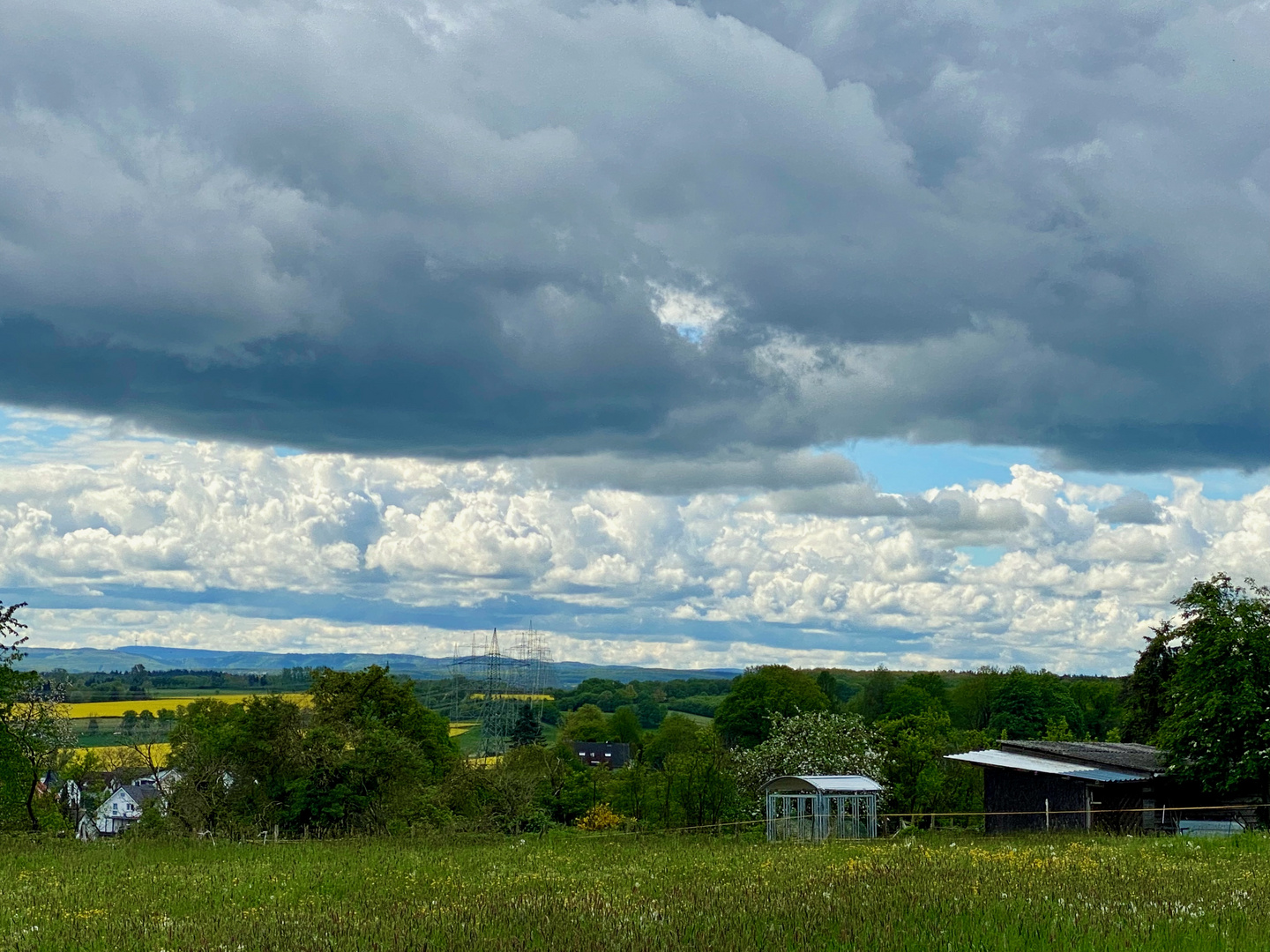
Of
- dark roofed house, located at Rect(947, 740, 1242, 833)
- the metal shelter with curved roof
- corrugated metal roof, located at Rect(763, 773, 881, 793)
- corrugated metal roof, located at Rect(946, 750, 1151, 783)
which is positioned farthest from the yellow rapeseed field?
dark roofed house, located at Rect(947, 740, 1242, 833)

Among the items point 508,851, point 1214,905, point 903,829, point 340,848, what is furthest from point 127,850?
point 903,829

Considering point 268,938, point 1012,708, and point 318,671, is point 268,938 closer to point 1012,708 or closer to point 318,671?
point 318,671

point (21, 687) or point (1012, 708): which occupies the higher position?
point (21, 687)

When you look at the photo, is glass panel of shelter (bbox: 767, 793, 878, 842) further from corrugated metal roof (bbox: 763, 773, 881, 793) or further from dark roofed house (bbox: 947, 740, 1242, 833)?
dark roofed house (bbox: 947, 740, 1242, 833)

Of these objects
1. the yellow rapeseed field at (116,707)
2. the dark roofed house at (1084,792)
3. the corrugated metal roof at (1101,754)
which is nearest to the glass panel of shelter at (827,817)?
the dark roofed house at (1084,792)

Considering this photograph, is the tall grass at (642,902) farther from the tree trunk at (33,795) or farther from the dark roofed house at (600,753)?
the dark roofed house at (600,753)

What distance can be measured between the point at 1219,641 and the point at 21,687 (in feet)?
162

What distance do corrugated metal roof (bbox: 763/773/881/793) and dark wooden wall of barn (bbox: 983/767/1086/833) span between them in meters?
5.67

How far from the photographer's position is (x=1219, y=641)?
153ft

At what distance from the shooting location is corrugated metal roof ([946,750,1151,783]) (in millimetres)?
49062

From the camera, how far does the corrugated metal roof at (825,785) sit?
5250 centimetres

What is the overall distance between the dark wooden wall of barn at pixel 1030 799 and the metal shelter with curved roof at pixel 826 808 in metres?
5.47

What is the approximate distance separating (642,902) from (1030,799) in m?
46.7

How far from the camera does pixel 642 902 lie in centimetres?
1186
